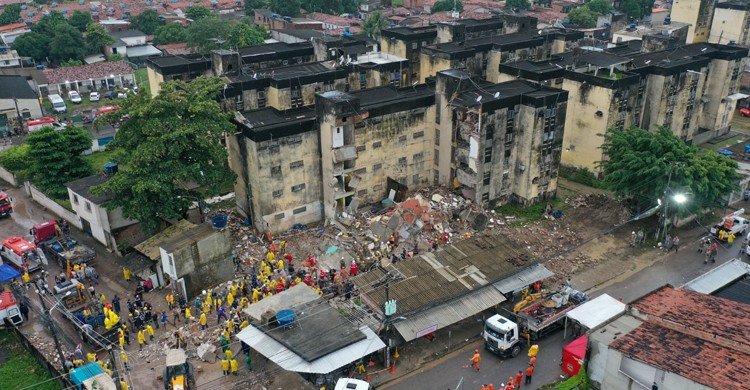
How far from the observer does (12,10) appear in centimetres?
11919

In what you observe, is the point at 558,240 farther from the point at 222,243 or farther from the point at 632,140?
the point at 222,243

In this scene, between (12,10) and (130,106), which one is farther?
(12,10)

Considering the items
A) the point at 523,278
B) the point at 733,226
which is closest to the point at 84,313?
the point at 523,278

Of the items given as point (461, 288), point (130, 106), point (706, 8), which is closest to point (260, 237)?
point (130, 106)

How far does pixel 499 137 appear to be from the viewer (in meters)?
46.6

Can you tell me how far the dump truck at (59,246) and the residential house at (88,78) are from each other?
41899 millimetres

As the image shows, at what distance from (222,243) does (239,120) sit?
10104 mm

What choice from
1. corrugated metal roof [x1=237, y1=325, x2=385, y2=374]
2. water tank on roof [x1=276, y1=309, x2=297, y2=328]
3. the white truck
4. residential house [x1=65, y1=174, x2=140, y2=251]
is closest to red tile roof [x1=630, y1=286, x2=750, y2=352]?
corrugated metal roof [x1=237, y1=325, x2=385, y2=374]

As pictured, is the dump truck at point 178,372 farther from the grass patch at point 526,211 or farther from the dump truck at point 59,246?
the grass patch at point 526,211

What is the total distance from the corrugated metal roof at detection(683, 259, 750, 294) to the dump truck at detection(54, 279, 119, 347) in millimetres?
32500

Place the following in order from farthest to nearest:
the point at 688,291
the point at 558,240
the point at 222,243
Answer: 1. the point at 558,240
2. the point at 222,243
3. the point at 688,291

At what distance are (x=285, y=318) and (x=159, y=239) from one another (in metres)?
13.8

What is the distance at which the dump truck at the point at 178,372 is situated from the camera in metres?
28.9

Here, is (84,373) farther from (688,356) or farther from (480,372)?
(688,356)
